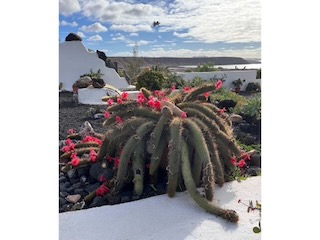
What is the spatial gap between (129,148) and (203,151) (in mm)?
410

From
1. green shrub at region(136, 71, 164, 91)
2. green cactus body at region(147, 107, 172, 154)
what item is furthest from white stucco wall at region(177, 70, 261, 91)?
green cactus body at region(147, 107, 172, 154)

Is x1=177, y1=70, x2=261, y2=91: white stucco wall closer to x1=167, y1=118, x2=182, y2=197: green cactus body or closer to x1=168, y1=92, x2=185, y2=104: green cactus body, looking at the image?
x1=168, y1=92, x2=185, y2=104: green cactus body

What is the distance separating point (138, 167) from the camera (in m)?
2.23

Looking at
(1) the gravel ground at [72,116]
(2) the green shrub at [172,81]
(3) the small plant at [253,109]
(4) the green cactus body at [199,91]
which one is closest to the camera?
(4) the green cactus body at [199,91]

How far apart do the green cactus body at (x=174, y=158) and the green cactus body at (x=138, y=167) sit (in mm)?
192

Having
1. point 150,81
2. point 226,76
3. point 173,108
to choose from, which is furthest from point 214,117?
point 226,76

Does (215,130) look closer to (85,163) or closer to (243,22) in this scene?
(243,22)

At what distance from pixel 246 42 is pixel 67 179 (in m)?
1.33

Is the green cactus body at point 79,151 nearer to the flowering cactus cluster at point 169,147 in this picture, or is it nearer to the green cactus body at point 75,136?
the flowering cactus cluster at point 169,147

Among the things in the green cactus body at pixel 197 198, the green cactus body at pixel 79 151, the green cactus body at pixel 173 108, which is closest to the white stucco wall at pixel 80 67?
the green cactus body at pixel 79 151

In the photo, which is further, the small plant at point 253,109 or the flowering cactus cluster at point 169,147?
the small plant at point 253,109

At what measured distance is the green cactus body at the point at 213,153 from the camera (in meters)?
2.20
